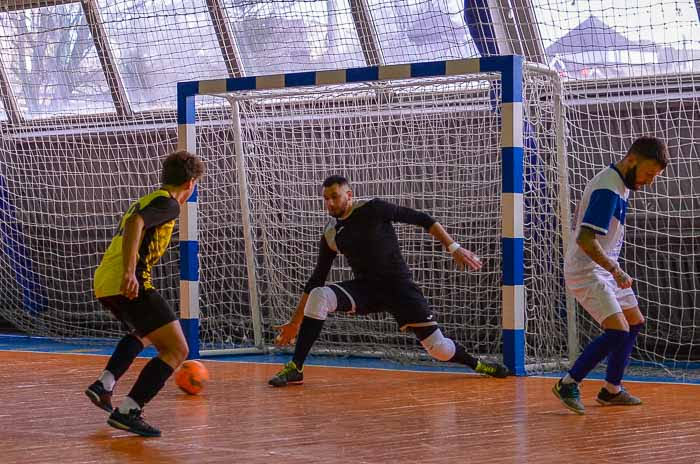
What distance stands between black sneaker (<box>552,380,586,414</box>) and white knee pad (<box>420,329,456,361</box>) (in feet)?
5.32

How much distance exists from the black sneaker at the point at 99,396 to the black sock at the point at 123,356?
0.41 feet

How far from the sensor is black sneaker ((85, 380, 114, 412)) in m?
5.62

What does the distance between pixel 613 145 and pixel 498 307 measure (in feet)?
4.98

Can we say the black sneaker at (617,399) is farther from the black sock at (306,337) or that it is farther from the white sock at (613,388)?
the black sock at (306,337)

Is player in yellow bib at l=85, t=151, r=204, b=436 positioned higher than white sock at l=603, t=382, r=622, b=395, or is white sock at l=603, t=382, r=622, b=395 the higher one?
player in yellow bib at l=85, t=151, r=204, b=436

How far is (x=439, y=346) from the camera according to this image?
7.50 meters

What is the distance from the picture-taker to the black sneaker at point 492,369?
7.50 meters

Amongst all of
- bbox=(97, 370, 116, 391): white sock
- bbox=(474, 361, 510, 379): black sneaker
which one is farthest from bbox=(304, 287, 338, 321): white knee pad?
bbox=(97, 370, 116, 391): white sock

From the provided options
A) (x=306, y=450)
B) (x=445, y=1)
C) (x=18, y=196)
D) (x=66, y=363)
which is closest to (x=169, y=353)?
(x=306, y=450)

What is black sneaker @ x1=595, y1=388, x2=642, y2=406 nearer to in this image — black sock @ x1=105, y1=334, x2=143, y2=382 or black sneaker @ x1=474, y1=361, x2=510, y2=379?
black sneaker @ x1=474, y1=361, x2=510, y2=379

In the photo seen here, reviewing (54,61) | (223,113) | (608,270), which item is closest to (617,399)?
(608,270)

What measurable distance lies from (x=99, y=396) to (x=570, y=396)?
2.36 meters

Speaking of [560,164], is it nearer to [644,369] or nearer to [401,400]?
[644,369]

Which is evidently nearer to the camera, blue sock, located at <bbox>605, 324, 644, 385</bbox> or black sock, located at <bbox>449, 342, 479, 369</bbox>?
blue sock, located at <bbox>605, 324, 644, 385</bbox>
